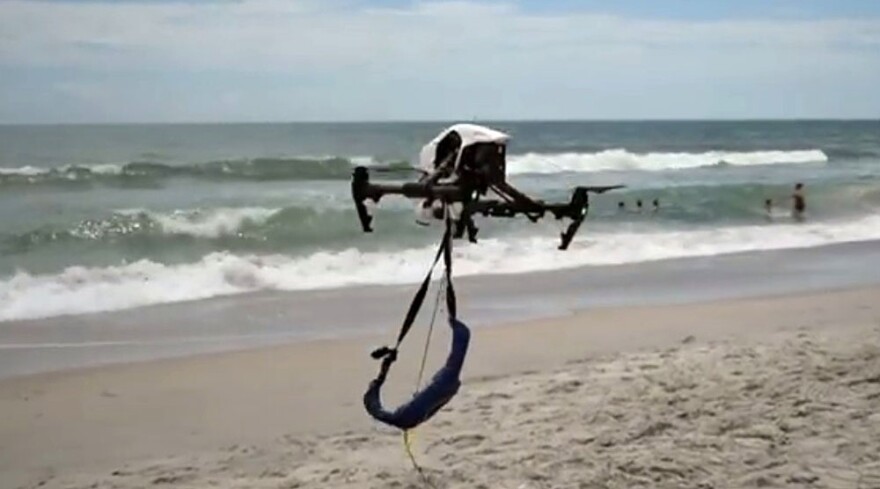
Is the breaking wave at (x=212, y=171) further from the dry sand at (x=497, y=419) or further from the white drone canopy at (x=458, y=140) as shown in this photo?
the white drone canopy at (x=458, y=140)

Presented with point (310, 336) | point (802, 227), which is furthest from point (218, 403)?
point (802, 227)

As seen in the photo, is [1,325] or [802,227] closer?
[1,325]

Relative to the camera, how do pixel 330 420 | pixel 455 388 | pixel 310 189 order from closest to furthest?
pixel 455 388, pixel 330 420, pixel 310 189

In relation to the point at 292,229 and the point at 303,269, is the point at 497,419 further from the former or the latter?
the point at 292,229

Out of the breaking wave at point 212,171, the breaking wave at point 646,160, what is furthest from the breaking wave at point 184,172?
the breaking wave at point 646,160

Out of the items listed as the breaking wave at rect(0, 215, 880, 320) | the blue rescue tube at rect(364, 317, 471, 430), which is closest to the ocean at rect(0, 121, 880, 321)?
the breaking wave at rect(0, 215, 880, 320)

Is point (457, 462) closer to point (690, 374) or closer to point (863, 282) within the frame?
point (690, 374)

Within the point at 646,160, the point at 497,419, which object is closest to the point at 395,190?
the point at 497,419
